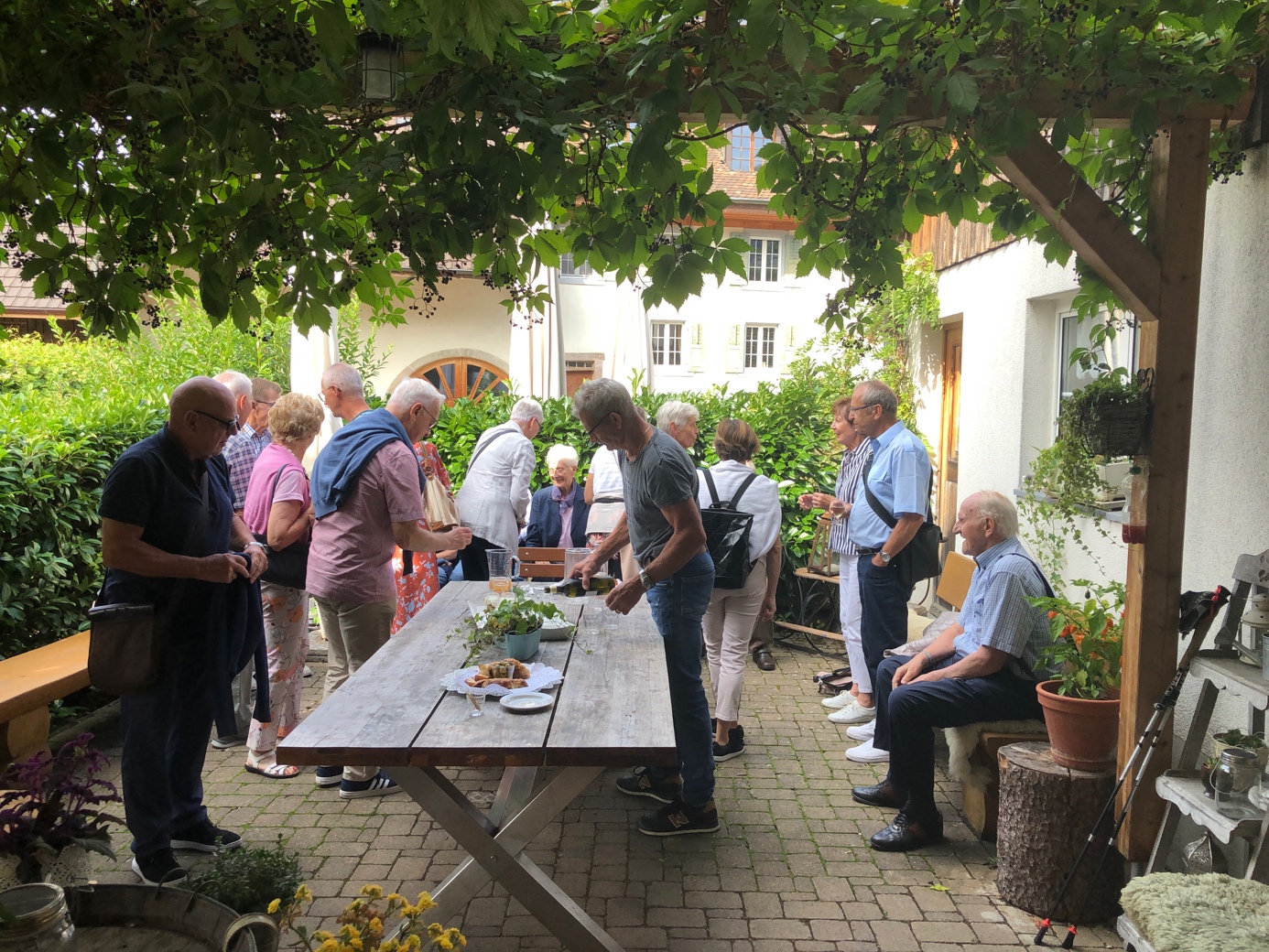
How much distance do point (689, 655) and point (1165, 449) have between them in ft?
6.87

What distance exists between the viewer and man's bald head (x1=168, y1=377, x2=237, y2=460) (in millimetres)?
3824

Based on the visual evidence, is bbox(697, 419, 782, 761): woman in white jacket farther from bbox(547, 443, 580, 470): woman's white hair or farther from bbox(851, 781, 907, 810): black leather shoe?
bbox(547, 443, 580, 470): woman's white hair

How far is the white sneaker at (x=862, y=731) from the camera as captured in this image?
579 centimetres

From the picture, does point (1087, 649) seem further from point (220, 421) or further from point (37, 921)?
point (37, 921)

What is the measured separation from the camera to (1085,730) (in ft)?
12.8

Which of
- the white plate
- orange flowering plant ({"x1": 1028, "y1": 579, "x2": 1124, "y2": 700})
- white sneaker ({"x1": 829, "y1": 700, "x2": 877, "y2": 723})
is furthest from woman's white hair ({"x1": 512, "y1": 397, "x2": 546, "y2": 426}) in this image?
orange flowering plant ({"x1": 1028, "y1": 579, "x2": 1124, "y2": 700})

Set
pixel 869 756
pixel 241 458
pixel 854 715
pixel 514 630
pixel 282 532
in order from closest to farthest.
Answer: pixel 514 630 → pixel 282 532 → pixel 869 756 → pixel 241 458 → pixel 854 715

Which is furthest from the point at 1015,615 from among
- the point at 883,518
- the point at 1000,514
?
the point at 883,518

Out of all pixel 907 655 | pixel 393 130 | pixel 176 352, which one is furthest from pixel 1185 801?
pixel 176 352

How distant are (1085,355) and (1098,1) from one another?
1861mm

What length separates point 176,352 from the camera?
39.3ft

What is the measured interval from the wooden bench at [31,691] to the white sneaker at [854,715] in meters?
4.21

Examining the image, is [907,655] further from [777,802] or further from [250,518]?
[250,518]

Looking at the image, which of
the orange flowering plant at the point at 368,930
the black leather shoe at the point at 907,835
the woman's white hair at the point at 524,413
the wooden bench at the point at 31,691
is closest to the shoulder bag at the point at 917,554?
the black leather shoe at the point at 907,835
